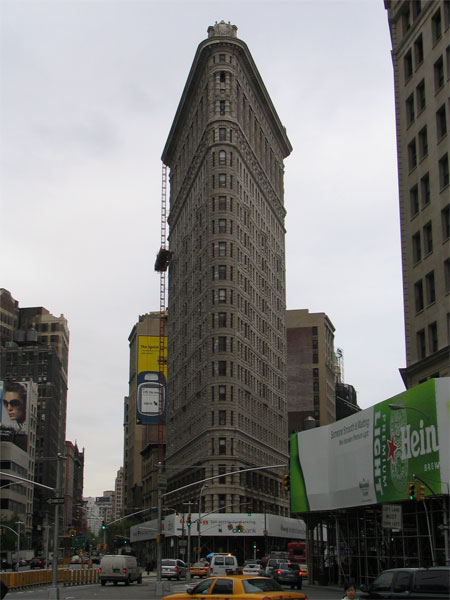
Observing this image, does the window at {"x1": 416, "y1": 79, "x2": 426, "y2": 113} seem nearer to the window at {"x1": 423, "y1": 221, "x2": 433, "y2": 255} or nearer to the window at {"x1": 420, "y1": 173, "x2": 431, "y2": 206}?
the window at {"x1": 420, "y1": 173, "x2": 431, "y2": 206}

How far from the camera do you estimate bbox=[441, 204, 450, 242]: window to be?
172ft

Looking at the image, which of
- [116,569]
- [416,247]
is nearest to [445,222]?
[416,247]

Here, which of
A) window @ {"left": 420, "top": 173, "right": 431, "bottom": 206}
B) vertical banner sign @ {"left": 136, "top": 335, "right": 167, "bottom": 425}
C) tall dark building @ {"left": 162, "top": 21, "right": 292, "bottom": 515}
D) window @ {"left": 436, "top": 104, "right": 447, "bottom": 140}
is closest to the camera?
window @ {"left": 436, "top": 104, "right": 447, "bottom": 140}

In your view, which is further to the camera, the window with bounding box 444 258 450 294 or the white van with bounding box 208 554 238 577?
the white van with bounding box 208 554 238 577

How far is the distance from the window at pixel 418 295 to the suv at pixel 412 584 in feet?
102

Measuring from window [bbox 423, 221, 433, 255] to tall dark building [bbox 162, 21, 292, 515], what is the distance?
61446 mm

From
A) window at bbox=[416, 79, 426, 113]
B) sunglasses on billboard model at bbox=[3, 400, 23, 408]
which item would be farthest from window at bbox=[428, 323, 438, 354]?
sunglasses on billboard model at bbox=[3, 400, 23, 408]

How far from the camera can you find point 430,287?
5428 cm

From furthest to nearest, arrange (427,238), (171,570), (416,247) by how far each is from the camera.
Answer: (171,570), (416,247), (427,238)

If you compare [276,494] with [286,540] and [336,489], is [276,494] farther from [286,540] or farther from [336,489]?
[336,489]

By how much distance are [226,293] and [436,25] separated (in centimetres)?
6433

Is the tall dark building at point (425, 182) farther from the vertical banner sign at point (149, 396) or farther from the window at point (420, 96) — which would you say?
the vertical banner sign at point (149, 396)

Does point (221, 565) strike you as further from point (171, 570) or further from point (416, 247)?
point (416, 247)

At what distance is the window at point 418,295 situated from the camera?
55.4 m
